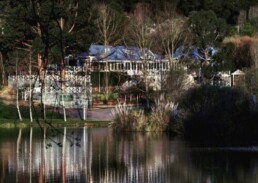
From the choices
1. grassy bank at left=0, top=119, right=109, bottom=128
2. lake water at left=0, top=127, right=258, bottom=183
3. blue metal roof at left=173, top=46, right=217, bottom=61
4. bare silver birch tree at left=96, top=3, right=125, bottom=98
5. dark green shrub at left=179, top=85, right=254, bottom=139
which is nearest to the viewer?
lake water at left=0, top=127, right=258, bottom=183

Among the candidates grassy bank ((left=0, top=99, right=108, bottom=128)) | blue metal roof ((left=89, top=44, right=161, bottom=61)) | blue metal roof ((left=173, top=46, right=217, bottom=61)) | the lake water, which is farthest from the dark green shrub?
blue metal roof ((left=173, top=46, right=217, bottom=61))

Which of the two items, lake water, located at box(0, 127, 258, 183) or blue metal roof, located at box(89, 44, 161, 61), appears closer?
lake water, located at box(0, 127, 258, 183)

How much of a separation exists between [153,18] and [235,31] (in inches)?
336

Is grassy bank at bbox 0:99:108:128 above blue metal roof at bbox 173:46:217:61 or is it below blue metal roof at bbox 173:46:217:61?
below

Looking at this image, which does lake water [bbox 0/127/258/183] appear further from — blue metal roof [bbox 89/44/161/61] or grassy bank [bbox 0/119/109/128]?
blue metal roof [bbox 89/44/161/61]

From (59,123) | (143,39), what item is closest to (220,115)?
(59,123)

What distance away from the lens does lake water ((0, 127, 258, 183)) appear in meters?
22.8

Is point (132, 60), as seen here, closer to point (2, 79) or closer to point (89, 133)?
point (2, 79)

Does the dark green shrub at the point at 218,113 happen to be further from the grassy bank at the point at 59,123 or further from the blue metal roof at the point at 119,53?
the blue metal roof at the point at 119,53

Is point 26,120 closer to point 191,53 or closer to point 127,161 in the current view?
point 191,53

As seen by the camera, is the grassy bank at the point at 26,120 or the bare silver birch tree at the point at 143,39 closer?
the grassy bank at the point at 26,120

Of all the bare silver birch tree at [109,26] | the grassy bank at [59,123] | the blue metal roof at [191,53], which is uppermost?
the bare silver birch tree at [109,26]

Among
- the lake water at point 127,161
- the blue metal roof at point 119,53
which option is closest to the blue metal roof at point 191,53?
the blue metal roof at point 119,53

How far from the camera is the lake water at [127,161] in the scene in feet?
74.9
